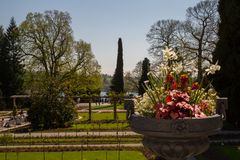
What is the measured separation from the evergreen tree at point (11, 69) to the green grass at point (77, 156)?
3060 cm

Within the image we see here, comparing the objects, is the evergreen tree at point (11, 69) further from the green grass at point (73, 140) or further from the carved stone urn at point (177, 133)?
the carved stone urn at point (177, 133)

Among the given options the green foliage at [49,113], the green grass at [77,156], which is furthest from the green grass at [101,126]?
the green grass at [77,156]

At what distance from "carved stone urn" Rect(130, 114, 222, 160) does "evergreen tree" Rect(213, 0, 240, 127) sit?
17.8m

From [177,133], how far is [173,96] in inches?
24.6

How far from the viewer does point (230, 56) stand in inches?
912

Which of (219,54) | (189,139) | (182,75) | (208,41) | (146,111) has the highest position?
(208,41)

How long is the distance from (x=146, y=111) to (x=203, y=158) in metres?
10.0

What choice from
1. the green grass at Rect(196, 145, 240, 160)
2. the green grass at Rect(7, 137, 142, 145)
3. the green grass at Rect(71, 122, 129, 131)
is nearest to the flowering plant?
the green grass at Rect(196, 145, 240, 160)

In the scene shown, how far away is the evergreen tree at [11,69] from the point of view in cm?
4628

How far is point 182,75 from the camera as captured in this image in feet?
19.2

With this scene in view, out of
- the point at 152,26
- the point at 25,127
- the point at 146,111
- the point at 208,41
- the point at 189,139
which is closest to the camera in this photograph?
the point at 189,139

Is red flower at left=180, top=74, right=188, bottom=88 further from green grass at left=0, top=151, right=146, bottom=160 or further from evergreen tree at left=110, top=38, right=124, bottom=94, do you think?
evergreen tree at left=110, top=38, right=124, bottom=94

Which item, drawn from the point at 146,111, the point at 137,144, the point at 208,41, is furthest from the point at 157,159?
the point at 208,41

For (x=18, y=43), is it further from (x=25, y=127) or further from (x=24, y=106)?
(x=25, y=127)
